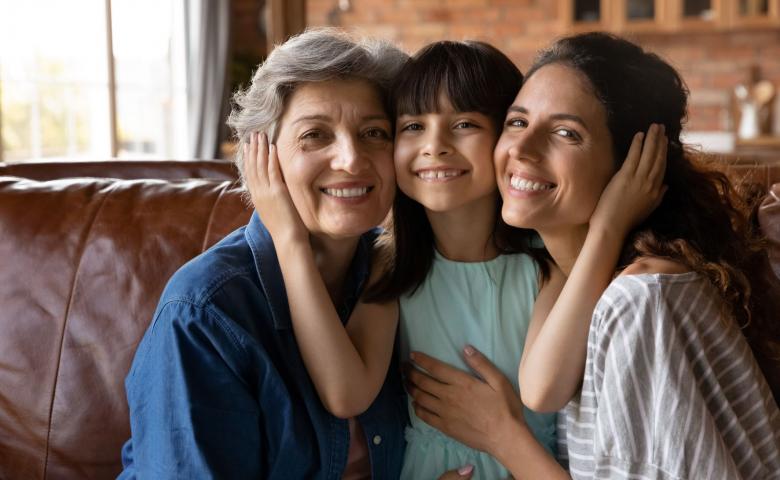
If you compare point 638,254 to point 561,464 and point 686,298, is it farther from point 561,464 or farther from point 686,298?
point 561,464

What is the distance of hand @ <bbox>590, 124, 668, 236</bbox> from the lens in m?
1.40

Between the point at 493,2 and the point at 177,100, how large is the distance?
248cm

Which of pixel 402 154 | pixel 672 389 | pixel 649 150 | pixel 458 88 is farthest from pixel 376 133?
pixel 672 389

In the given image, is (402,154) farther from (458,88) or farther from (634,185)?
(634,185)

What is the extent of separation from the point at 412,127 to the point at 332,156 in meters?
0.17

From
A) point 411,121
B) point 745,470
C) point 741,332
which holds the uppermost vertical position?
point 411,121

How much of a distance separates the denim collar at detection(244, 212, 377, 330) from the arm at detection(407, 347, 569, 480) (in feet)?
0.58

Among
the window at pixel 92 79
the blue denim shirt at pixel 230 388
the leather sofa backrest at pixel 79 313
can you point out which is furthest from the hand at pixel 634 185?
the window at pixel 92 79

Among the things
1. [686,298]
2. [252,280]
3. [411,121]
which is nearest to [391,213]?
[411,121]

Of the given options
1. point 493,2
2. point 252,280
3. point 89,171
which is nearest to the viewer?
point 252,280

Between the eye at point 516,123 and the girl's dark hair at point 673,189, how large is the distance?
0.10m

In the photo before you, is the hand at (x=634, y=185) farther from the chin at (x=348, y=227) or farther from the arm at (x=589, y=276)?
the chin at (x=348, y=227)

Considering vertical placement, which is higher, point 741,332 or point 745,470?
point 741,332

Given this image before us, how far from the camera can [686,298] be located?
131cm
